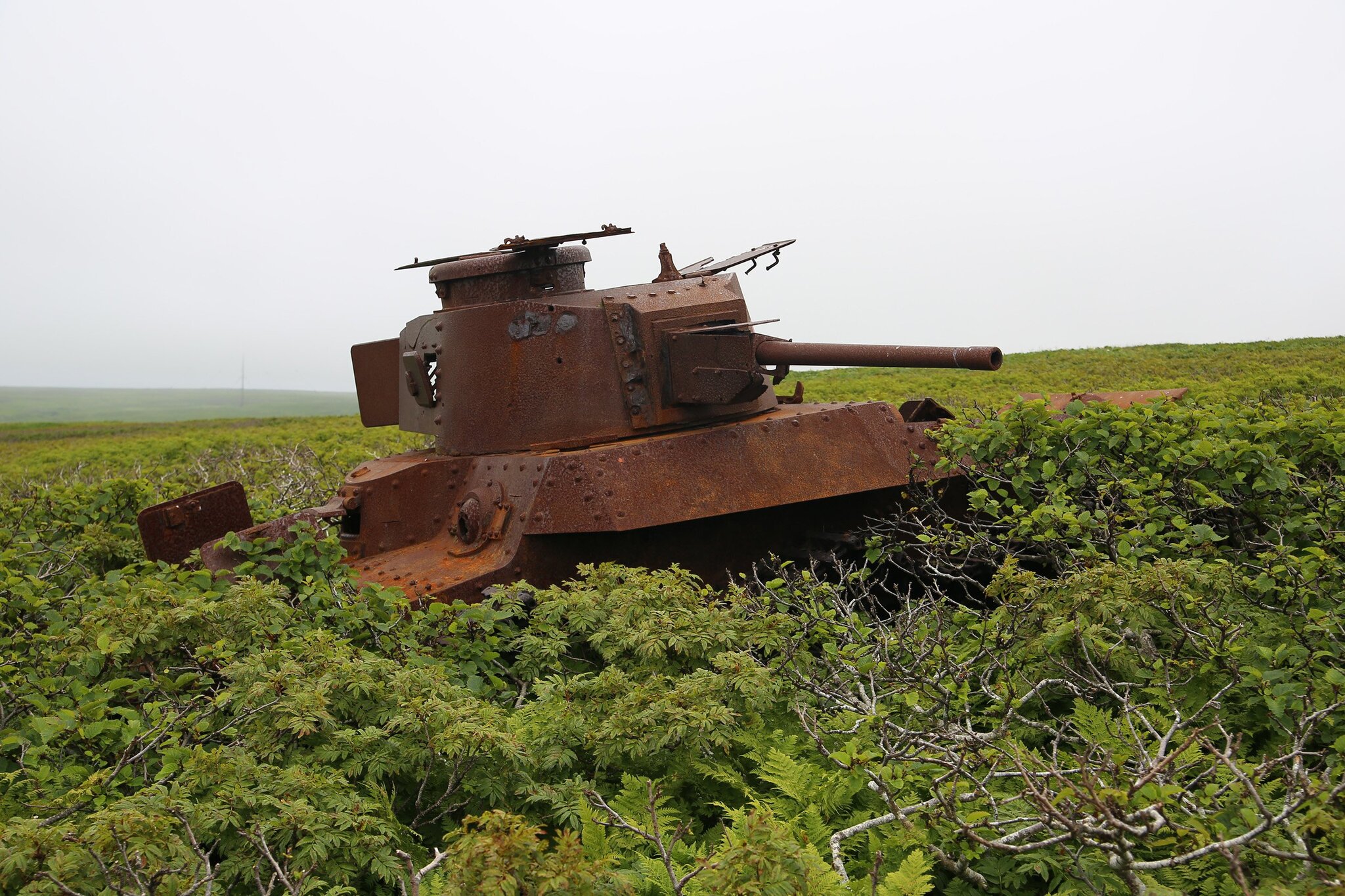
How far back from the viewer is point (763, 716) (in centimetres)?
427

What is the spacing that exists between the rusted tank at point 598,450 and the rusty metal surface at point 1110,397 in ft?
3.11

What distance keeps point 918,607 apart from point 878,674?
2.08ft

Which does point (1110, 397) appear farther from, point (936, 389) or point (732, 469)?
point (936, 389)

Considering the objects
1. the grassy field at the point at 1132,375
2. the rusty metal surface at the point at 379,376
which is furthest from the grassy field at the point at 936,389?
the rusty metal surface at the point at 379,376

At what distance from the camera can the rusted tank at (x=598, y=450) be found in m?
6.36

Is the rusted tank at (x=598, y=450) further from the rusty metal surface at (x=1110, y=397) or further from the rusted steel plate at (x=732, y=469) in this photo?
the rusty metal surface at (x=1110, y=397)

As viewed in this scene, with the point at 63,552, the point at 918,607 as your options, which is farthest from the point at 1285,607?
the point at 63,552

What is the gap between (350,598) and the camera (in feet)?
18.4

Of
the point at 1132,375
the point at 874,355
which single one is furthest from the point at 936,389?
the point at 874,355

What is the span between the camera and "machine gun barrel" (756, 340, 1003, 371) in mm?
6043

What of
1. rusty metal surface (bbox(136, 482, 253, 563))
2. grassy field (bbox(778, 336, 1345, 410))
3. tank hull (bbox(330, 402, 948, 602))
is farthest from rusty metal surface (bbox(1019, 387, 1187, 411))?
rusty metal surface (bbox(136, 482, 253, 563))

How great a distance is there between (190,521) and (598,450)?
283 centimetres

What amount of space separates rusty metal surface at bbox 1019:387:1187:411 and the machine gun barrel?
743mm

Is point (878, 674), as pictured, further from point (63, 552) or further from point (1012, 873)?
point (63, 552)
